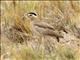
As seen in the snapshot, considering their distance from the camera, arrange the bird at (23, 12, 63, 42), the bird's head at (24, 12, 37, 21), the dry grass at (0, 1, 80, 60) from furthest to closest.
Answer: the bird's head at (24, 12, 37, 21), the bird at (23, 12, 63, 42), the dry grass at (0, 1, 80, 60)

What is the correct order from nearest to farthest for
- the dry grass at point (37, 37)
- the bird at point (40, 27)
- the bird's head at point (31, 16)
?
the dry grass at point (37, 37), the bird at point (40, 27), the bird's head at point (31, 16)

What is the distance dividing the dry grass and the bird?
9 cm

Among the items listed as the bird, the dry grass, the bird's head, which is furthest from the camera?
the bird's head

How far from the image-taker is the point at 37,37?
5305 mm

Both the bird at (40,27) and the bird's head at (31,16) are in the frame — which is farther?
the bird's head at (31,16)

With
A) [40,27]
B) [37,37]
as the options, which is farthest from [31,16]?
[37,37]

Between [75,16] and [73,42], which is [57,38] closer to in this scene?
[73,42]

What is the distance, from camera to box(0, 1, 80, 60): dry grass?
4.75 meters

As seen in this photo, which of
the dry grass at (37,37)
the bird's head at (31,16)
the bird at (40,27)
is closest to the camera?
the dry grass at (37,37)

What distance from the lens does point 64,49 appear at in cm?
485

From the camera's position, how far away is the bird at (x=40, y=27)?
18.0 ft

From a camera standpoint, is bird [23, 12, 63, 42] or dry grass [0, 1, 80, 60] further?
bird [23, 12, 63, 42]

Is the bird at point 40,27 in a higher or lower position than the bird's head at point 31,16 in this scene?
lower

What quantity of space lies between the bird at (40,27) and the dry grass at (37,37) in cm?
9
